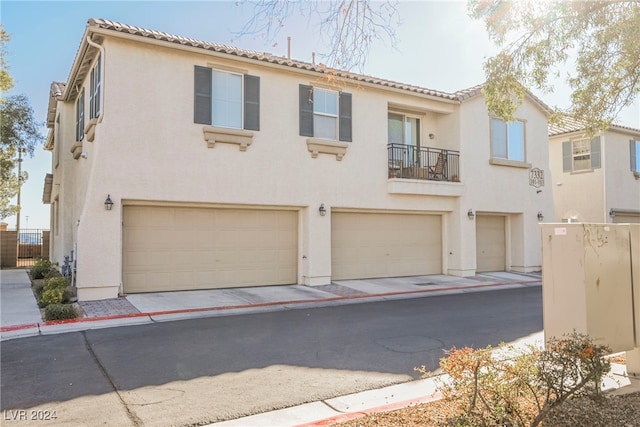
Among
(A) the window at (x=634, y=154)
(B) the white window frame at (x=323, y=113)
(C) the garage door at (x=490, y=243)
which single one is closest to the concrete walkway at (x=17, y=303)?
(B) the white window frame at (x=323, y=113)

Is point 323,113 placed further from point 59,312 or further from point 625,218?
point 625,218

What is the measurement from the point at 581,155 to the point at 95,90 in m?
22.3

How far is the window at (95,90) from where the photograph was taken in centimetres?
1213

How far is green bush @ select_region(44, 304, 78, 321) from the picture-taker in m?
9.25

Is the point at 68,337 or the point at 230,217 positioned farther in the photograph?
the point at 230,217

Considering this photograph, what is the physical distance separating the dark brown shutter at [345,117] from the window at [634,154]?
17.5m

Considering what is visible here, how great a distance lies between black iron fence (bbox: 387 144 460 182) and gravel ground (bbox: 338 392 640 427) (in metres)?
12.0

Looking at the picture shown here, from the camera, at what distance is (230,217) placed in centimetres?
1355

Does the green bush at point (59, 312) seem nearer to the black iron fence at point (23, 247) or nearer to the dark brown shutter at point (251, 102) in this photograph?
the dark brown shutter at point (251, 102)

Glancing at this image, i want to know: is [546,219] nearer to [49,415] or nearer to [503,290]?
[503,290]

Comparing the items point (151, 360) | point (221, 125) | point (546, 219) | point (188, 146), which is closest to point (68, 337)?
point (151, 360)

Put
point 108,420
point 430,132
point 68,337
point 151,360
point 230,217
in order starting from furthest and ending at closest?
point 430,132, point 230,217, point 68,337, point 151,360, point 108,420

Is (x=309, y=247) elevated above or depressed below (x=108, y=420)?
above

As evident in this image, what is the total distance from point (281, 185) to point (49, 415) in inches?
382
